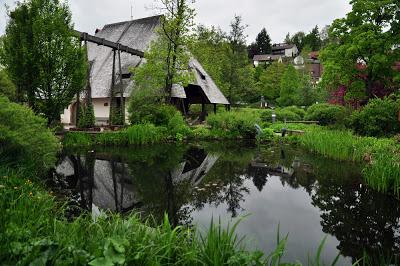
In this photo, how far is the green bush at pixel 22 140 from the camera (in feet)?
21.3

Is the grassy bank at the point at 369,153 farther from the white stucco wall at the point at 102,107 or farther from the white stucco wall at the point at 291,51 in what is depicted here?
the white stucco wall at the point at 291,51

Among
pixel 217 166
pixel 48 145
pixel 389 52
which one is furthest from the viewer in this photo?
pixel 389 52

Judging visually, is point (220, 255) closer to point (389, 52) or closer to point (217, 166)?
point (217, 166)

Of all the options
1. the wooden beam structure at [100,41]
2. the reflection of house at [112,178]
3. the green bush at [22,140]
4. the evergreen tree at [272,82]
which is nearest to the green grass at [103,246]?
the green bush at [22,140]

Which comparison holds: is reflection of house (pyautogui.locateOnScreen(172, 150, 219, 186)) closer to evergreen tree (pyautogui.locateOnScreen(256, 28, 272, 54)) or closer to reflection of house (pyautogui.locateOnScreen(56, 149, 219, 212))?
reflection of house (pyautogui.locateOnScreen(56, 149, 219, 212))

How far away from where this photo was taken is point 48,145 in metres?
7.89

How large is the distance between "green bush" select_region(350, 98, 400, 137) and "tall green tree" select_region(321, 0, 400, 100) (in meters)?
3.71

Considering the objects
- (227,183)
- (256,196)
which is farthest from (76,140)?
(256,196)

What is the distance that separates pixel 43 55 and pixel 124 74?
10.5 m

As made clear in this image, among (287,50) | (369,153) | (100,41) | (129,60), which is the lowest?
(369,153)

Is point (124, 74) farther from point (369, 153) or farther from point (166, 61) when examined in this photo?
point (369, 153)

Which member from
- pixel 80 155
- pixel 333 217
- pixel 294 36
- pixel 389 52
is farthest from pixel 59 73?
pixel 294 36

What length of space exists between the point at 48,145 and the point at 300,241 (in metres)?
6.25

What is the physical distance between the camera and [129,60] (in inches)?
1024
